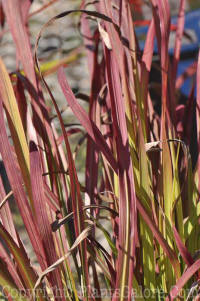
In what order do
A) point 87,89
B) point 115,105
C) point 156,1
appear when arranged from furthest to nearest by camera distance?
1. point 87,89
2. point 156,1
3. point 115,105

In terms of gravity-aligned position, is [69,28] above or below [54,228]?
above

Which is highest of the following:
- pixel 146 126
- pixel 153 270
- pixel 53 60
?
pixel 53 60

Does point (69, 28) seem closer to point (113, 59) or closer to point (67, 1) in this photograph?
point (67, 1)

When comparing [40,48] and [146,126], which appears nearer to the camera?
[146,126]

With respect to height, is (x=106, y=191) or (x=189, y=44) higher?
(x=189, y=44)

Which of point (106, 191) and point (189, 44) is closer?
point (106, 191)

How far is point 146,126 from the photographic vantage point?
635 millimetres

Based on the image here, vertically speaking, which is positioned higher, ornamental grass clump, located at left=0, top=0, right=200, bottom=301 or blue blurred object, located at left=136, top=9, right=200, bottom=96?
blue blurred object, located at left=136, top=9, right=200, bottom=96

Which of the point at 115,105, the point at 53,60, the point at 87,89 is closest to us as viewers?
the point at 115,105

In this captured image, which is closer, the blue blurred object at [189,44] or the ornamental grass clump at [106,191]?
the ornamental grass clump at [106,191]

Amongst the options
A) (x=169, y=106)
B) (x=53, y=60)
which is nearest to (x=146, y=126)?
(x=169, y=106)

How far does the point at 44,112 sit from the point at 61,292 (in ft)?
0.82

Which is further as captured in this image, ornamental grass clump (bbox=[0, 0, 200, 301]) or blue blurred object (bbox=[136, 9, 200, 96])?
blue blurred object (bbox=[136, 9, 200, 96])

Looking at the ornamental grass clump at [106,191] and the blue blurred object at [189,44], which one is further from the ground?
the blue blurred object at [189,44]
